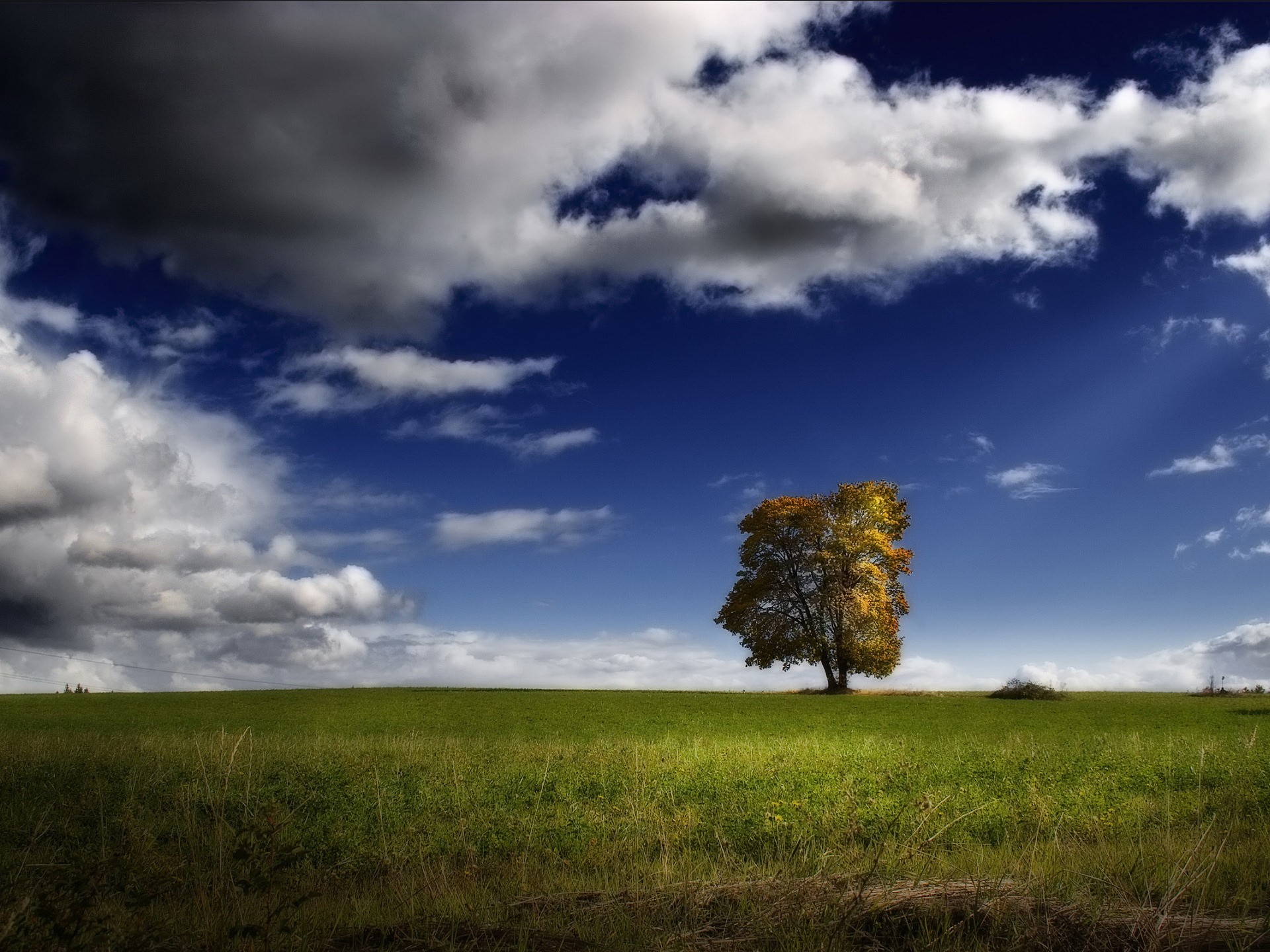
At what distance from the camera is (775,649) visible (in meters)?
55.4

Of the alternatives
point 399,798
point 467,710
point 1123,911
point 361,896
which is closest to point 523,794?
point 399,798

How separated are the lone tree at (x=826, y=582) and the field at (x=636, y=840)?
1035 inches

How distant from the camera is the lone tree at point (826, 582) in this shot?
53.7 meters

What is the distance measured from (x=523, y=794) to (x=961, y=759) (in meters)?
10.0

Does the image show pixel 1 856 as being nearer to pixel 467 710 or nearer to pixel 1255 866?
pixel 1255 866

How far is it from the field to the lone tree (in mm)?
26282

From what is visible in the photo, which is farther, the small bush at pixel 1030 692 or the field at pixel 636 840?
the small bush at pixel 1030 692

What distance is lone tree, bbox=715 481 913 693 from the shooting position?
5366 centimetres

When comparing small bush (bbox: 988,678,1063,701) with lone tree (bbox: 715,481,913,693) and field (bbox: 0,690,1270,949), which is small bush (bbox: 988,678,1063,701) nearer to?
lone tree (bbox: 715,481,913,693)

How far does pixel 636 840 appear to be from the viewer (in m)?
11.6

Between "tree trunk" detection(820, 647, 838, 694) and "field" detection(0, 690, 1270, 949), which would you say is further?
"tree trunk" detection(820, 647, 838, 694)

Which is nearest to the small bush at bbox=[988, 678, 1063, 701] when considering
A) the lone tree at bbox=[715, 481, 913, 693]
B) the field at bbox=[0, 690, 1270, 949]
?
the lone tree at bbox=[715, 481, 913, 693]

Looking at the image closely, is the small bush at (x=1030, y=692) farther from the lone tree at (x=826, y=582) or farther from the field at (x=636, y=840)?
the field at (x=636, y=840)

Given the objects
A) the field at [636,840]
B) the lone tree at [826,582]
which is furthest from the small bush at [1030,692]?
the field at [636,840]
